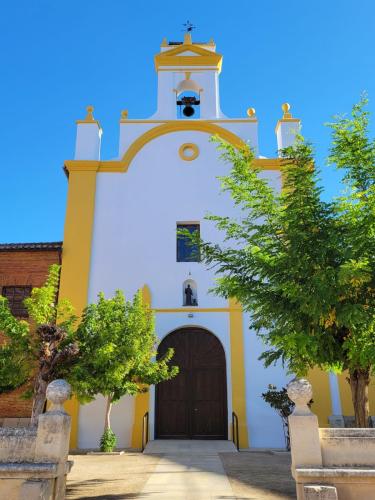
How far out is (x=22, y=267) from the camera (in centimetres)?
1549

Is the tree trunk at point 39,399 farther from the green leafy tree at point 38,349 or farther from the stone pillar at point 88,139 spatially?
the stone pillar at point 88,139

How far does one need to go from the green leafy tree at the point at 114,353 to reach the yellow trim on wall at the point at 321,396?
4365 millimetres

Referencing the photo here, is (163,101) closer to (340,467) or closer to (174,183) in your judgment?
(174,183)

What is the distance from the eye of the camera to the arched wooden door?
14133 millimetres

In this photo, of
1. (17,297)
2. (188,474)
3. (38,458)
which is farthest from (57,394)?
(17,297)

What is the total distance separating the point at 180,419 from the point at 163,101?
1155cm

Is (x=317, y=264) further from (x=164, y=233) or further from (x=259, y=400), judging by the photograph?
(x=164, y=233)

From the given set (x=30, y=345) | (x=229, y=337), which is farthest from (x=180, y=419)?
(x=30, y=345)

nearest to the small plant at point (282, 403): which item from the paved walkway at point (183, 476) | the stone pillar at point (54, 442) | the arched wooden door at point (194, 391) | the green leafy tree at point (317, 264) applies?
the paved walkway at point (183, 476)

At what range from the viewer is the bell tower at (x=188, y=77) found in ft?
60.0

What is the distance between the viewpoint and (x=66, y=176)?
17.6 meters

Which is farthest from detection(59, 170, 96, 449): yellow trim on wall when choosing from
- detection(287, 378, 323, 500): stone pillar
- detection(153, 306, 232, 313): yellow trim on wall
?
detection(287, 378, 323, 500): stone pillar

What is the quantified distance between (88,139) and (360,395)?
524 inches

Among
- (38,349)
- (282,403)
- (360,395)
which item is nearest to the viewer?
(360,395)
